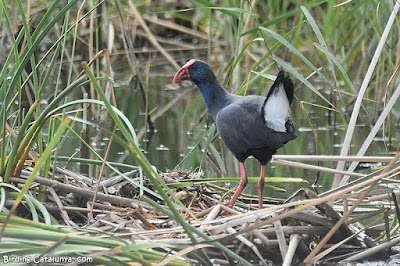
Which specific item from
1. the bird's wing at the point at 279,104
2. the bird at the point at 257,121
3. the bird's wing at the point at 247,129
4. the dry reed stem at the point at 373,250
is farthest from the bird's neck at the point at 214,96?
the dry reed stem at the point at 373,250

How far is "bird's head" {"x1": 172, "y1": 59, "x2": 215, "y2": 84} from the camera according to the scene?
2846 millimetres

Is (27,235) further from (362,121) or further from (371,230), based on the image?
(362,121)

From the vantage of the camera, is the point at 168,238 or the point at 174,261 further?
the point at 168,238

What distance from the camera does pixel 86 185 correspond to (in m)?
2.48

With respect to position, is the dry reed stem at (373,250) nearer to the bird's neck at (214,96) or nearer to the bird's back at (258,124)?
the bird's back at (258,124)

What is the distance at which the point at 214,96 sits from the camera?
281 centimetres

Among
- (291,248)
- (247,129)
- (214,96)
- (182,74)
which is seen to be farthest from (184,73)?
(291,248)

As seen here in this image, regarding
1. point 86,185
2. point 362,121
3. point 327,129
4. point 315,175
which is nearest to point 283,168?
point 315,175

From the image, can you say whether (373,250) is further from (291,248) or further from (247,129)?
(247,129)

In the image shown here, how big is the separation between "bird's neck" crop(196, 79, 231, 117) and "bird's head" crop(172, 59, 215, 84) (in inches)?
1.0

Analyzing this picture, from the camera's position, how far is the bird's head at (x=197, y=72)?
2846mm

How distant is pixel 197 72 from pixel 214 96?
0.15 m

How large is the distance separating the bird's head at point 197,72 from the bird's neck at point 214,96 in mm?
25

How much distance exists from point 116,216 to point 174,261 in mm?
427
